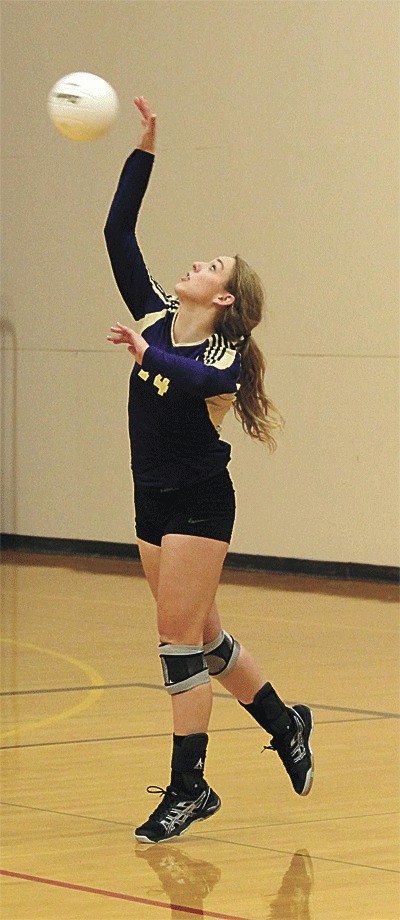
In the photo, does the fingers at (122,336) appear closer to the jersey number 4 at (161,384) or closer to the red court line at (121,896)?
the jersey number 4 at (161,384)

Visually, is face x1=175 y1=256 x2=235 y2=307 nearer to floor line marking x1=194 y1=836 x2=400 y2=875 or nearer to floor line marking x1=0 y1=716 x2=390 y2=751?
floor line marking x1=194 y1=836 x2=400 y2=875

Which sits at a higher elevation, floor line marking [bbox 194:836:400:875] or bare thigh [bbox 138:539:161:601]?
bare thigh [bbox 138:539:161:601]

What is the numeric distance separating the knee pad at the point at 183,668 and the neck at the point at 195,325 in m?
0.99

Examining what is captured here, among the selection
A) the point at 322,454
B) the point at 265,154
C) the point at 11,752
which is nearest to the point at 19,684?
the point at 11,752

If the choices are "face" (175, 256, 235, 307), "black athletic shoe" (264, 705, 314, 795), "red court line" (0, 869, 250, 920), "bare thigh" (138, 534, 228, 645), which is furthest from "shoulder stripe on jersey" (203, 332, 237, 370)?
"red court line" (0, 869, 250, 920)

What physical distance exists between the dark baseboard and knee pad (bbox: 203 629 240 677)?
6855mm

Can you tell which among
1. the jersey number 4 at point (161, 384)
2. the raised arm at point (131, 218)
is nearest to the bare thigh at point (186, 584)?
the jersey number 4 at point (161, 384)

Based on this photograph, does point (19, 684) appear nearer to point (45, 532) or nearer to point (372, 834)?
point (372, 834)

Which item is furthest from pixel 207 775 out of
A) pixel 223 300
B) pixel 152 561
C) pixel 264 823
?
pixel 223 300

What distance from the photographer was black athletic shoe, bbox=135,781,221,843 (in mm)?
5293

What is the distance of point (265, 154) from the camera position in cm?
1317

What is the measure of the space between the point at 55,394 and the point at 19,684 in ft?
22.3

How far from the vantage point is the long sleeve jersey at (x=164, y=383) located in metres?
5.30

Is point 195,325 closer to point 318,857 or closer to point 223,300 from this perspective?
point 223,300
